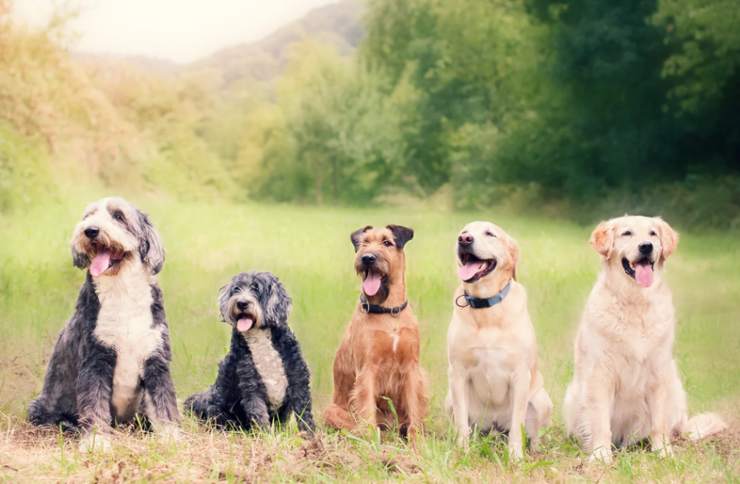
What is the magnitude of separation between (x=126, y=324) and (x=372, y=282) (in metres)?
1.35

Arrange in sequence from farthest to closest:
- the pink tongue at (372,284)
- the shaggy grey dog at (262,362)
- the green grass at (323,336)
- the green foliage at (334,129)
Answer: the green foliage at (334,129) < the pink tongue at (372,284) < the shaggy grey dog at (262,362) < the green grass at (323,336)

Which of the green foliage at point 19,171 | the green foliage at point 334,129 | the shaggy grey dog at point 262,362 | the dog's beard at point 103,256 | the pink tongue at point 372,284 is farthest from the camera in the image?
the green foliage at point 334,129

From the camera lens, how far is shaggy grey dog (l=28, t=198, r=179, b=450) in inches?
196

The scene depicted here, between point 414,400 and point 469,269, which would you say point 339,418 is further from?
point 469,269

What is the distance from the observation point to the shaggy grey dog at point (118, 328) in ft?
16.3

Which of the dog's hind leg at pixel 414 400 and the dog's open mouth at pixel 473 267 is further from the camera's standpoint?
the dog's hind leg at pixel 414 400

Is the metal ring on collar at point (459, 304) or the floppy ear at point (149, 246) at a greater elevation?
the floppy ear at point (149, 246)

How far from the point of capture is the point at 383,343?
214 inches

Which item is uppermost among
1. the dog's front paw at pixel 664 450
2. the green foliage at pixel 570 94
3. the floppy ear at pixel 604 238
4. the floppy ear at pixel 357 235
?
the green foliage at pixel 570 94

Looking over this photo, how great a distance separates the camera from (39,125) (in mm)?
12383

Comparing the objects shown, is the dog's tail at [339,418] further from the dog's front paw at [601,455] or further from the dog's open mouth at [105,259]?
the dog's open mouth at [105,259]

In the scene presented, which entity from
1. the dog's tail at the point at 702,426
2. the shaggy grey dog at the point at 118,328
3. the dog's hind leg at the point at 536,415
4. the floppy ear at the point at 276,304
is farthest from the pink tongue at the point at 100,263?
the dog's tail at the point at 702,426

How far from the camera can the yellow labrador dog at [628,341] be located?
5148 millimetres

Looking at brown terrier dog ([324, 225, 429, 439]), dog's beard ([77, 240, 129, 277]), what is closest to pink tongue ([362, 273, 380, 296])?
brown terrier dog ([324, 225, 429, 439])
